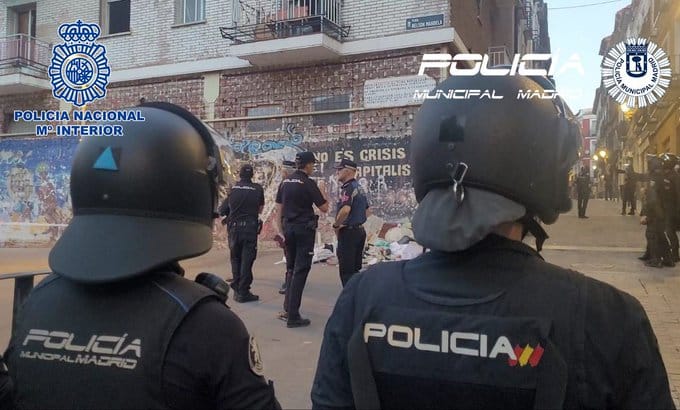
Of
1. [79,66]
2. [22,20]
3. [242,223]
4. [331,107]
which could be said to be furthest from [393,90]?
Answer: [22,20]

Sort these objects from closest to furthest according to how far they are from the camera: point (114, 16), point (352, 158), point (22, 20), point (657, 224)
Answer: point (657, 224), point (352, 158), point (114, 16), point (22, 20)

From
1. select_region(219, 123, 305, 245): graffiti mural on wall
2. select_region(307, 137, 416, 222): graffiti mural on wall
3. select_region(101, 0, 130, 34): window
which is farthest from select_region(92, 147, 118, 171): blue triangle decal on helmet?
select_region(101, 0, 130, 34): window

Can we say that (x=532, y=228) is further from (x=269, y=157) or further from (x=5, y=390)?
(x=269, y=157)

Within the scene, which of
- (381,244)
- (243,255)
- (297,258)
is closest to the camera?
(297,258)

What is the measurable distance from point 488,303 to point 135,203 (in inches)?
33.3

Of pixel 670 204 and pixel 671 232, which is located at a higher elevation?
pixel 670 204

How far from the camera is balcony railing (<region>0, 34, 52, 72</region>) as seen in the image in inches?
590

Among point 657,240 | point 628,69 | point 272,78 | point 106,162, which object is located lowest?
point 657,240

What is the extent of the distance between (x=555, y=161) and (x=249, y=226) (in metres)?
5.81

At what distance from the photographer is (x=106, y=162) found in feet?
4.27

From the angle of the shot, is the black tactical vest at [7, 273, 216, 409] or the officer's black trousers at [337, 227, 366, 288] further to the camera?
the officer's black trousers at [337, 227, 366, 288]

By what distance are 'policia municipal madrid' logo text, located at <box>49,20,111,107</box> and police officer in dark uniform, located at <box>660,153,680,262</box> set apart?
1296cm

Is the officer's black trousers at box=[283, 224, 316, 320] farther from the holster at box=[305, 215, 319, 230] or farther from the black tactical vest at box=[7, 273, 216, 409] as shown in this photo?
the black tactical vest at box=[7, 273, 216, 409]

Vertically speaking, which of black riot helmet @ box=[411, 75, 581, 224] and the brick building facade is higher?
the brick building facade
